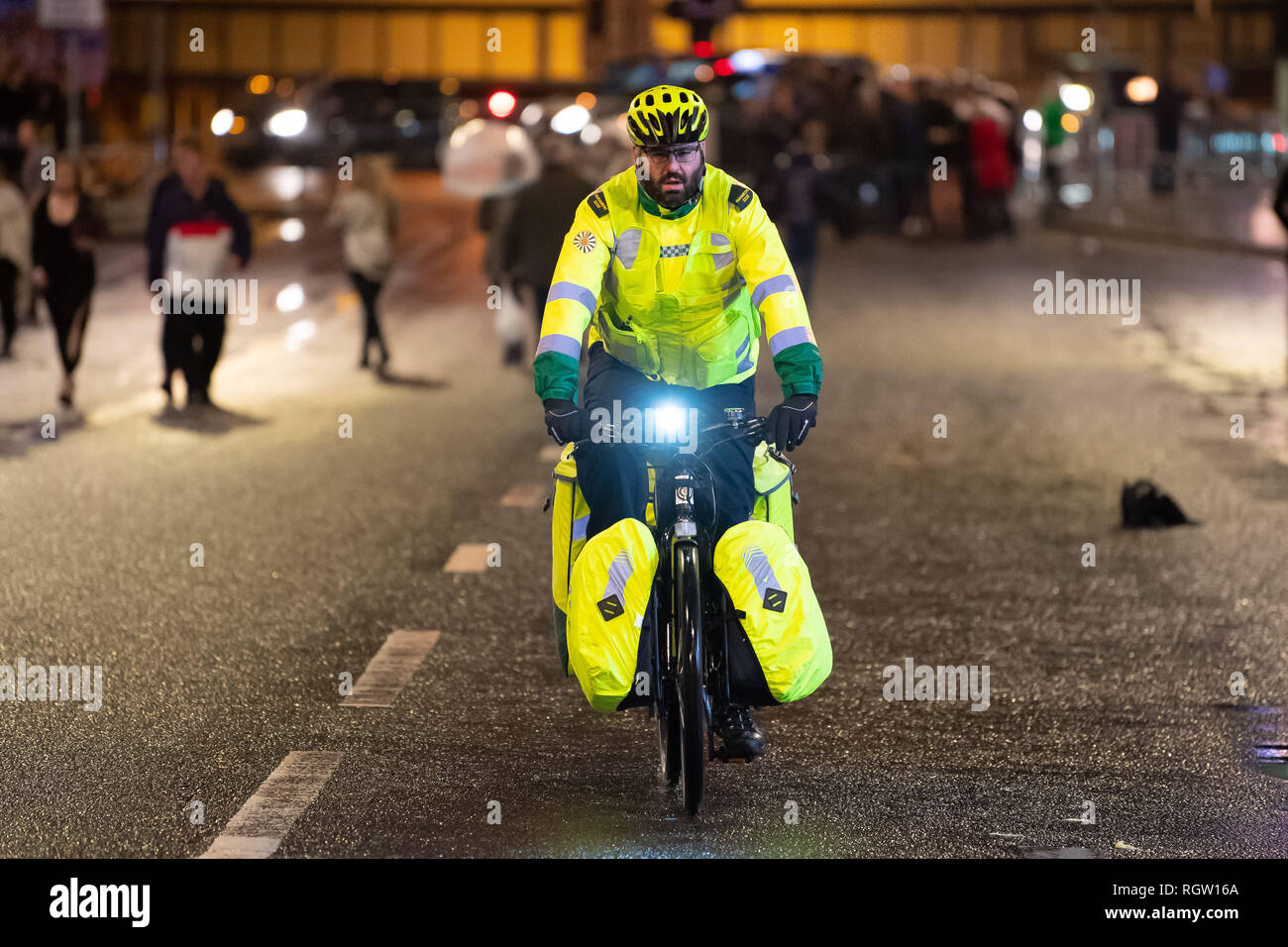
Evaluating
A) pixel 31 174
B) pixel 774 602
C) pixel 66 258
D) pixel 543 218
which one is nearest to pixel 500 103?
pixel 31 174

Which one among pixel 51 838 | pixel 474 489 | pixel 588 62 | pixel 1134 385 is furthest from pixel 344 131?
pixel 51 838

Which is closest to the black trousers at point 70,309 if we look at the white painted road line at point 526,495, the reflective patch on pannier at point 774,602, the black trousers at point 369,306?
the black trousers at point 369,306

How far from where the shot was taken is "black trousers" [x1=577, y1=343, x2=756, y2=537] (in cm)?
592

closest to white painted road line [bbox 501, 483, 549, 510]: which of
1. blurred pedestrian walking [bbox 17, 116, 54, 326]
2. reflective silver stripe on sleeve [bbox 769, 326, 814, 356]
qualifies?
reflective silver stripe on sleeve [bbox 769, 326, 814, 356]

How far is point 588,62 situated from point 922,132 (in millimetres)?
31009

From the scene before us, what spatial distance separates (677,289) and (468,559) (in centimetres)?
387

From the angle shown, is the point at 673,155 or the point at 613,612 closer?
the point at 613,612

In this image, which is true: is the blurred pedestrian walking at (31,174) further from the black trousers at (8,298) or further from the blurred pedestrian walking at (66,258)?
the blurred pedestrian walking at (66,258)

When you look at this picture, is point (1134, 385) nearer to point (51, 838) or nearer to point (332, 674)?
Result: point (332, 674)

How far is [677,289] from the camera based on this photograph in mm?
6008

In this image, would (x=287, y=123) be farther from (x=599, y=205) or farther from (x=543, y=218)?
(x=599, y=205)

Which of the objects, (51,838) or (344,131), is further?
(344,131)
